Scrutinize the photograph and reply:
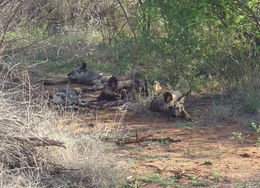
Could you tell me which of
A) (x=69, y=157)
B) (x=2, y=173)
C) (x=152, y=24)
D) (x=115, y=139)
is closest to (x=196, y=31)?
(x=152, y=24)

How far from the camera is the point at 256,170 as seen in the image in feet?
14.3

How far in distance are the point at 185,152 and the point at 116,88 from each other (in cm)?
305

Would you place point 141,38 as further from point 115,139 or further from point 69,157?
point 69,157

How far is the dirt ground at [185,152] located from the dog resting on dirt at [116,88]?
0.75 m

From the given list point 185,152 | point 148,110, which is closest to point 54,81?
point 148,110

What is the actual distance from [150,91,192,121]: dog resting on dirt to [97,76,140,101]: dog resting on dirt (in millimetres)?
945

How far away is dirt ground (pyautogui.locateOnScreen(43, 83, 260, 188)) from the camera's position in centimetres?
410

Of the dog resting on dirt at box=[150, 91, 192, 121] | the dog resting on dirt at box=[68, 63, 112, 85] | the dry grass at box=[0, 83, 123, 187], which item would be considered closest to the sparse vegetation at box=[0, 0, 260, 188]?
the dry grass at box=[0, 83, 123, 187]

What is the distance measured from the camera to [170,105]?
6938 mm

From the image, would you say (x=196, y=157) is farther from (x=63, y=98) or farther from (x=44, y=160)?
(x=63, y=98)

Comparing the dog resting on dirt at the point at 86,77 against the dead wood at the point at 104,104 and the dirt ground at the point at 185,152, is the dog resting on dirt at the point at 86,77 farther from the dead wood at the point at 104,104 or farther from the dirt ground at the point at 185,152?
the dirt ground at the point at 185,152

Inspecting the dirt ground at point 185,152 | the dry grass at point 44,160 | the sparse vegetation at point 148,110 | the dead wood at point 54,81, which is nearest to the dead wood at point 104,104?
the sparse vegetation at point 148,110

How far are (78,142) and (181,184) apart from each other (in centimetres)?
127

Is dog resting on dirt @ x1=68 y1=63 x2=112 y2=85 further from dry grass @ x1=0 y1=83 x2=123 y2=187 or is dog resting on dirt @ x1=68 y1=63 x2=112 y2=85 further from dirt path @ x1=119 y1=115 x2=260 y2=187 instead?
dry grass @ x1=0 y1=83 x2=123 y2=187
